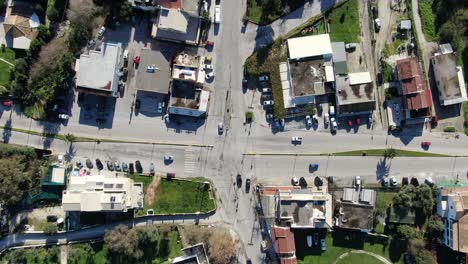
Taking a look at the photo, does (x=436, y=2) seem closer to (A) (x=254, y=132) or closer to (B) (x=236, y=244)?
(A) (x=254, y=132)

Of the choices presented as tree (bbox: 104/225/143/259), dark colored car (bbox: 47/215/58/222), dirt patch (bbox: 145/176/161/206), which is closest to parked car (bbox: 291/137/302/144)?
dirt patch (bbox: 145/176/161/206)

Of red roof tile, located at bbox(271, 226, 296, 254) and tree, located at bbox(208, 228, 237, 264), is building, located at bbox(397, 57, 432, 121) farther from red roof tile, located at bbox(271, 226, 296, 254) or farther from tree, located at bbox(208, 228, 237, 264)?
tree, located at bbox(208, 228, 237, 264)

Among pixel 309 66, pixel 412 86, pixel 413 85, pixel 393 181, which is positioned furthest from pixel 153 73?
pixel 393 181

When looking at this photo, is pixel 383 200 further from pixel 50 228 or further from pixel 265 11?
pixel 50 228

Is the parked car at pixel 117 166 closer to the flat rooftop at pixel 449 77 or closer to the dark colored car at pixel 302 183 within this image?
the dark colored car at pixel 302 183

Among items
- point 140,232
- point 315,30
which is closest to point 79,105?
point 140,232

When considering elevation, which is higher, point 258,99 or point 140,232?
point 258,99
